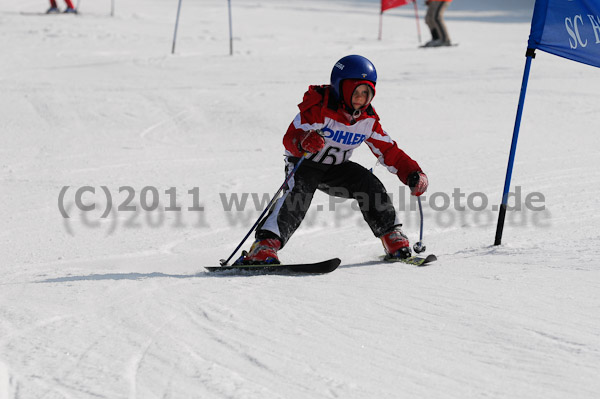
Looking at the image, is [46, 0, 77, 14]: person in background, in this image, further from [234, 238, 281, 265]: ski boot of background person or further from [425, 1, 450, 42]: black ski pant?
[234, 238, 281, 265]: ski boot of background person

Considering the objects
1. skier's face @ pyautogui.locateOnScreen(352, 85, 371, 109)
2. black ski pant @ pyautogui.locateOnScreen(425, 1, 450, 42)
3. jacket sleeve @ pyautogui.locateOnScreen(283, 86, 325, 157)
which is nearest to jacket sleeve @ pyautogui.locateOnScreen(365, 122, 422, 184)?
skier's face @ pyautogui.locateOnScreen(352, 85, 371, 109)

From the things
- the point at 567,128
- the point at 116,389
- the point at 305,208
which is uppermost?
the point at 567,128

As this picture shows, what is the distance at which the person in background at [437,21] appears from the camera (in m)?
14.0

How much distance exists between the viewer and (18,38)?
14.4 m

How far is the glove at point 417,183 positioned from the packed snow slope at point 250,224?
50 centimetres

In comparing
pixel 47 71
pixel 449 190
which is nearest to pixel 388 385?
pixel 449 190

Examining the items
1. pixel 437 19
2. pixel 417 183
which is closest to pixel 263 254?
pixel 417 183

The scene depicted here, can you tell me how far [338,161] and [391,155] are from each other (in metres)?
0.34

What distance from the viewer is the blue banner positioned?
4434 mm

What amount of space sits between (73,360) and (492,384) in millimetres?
1469

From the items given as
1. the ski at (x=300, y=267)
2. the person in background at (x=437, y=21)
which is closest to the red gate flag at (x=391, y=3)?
the person in background at (x=437, y=21)

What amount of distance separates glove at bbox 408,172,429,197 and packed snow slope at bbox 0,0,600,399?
0.50 m

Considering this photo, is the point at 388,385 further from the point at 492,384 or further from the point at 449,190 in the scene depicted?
the point at 449,190

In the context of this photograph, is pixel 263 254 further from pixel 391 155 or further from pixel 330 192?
pixel 391 155
